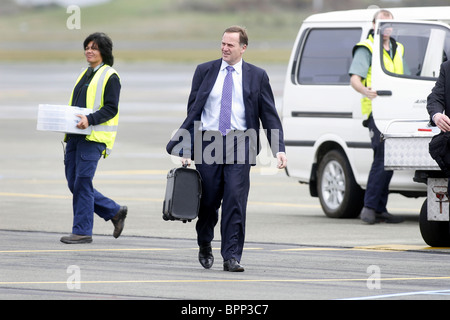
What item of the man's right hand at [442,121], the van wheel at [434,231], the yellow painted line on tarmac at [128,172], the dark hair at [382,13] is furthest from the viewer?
the yellow painted line on tarmac at [128,172]

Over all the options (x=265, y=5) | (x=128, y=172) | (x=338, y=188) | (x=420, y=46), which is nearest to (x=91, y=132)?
(x=338, y=188)

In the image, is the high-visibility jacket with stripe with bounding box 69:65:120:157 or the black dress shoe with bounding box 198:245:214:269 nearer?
the black dress shoe with bounding box 198:245:214:269

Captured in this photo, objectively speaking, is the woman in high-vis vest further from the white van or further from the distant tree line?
the distant tree line

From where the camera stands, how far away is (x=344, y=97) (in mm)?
13766

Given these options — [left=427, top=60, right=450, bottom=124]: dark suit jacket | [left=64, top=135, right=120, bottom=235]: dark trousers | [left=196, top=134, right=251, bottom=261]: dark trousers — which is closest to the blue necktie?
[left=196, top=134, right=251, bottom=261]: dark trousers

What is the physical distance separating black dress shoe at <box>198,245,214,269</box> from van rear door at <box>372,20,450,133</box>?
3.62 metres

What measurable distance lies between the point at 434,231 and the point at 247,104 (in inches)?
93.7

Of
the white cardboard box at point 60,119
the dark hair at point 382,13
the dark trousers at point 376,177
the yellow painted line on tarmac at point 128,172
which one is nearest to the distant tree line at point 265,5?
the yellow painted line on tarmac at point 128,172

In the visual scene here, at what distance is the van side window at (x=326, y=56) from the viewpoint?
14.0 meters

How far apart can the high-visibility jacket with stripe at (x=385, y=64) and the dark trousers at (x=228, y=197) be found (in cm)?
389

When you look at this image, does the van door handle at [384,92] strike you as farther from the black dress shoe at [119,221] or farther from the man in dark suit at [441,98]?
the man in dark suit at [441,98]

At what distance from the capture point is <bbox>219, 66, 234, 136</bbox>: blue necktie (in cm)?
966
